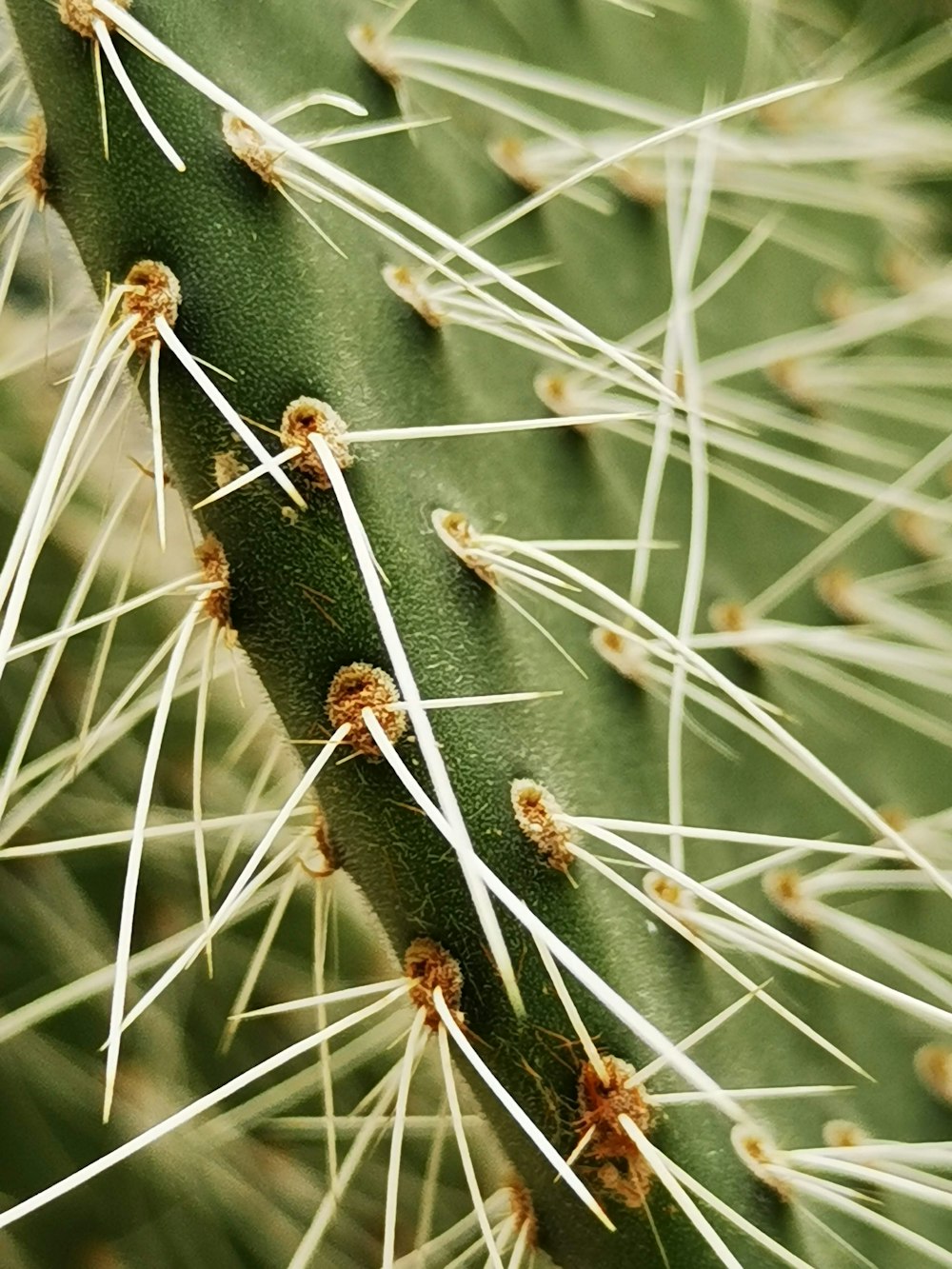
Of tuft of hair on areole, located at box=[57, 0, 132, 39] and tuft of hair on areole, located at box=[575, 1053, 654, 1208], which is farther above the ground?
tuft of hair on areole, located at box=[57, 0, 132, 39]

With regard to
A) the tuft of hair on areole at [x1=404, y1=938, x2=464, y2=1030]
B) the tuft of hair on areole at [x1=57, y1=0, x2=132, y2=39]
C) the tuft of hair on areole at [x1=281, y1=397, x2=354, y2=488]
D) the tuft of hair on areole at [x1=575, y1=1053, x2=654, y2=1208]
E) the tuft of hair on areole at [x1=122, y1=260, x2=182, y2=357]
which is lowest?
the tuft of hair on areole at [x1=575, y1=1053, x2=654, y2=1208]

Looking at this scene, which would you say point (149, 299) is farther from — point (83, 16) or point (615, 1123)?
point (615, 1123)

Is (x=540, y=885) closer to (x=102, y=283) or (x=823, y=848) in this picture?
(x=823, y=848)

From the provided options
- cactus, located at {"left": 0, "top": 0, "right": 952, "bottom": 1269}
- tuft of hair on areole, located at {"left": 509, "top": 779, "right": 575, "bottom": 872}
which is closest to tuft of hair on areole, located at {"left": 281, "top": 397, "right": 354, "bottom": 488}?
cactus, located at {"left": 0, "top": 0, "right": 952, "bottom": 1269}

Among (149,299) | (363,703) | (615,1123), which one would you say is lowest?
(615,1123)

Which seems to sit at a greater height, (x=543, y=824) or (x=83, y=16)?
(x=83, y=16)

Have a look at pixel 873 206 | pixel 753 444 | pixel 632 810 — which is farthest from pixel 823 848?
pixel 873 206

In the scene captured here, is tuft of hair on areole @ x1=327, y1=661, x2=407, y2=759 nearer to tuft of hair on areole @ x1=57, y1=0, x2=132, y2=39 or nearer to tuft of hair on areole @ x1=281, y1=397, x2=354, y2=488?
tuft of hair on areole @ x1=281, y1=397, x2=354, y2=488

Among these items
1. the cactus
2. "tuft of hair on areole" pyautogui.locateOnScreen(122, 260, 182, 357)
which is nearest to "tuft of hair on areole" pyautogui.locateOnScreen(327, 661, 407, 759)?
the cactus

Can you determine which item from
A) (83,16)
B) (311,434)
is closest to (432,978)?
(311,434)
